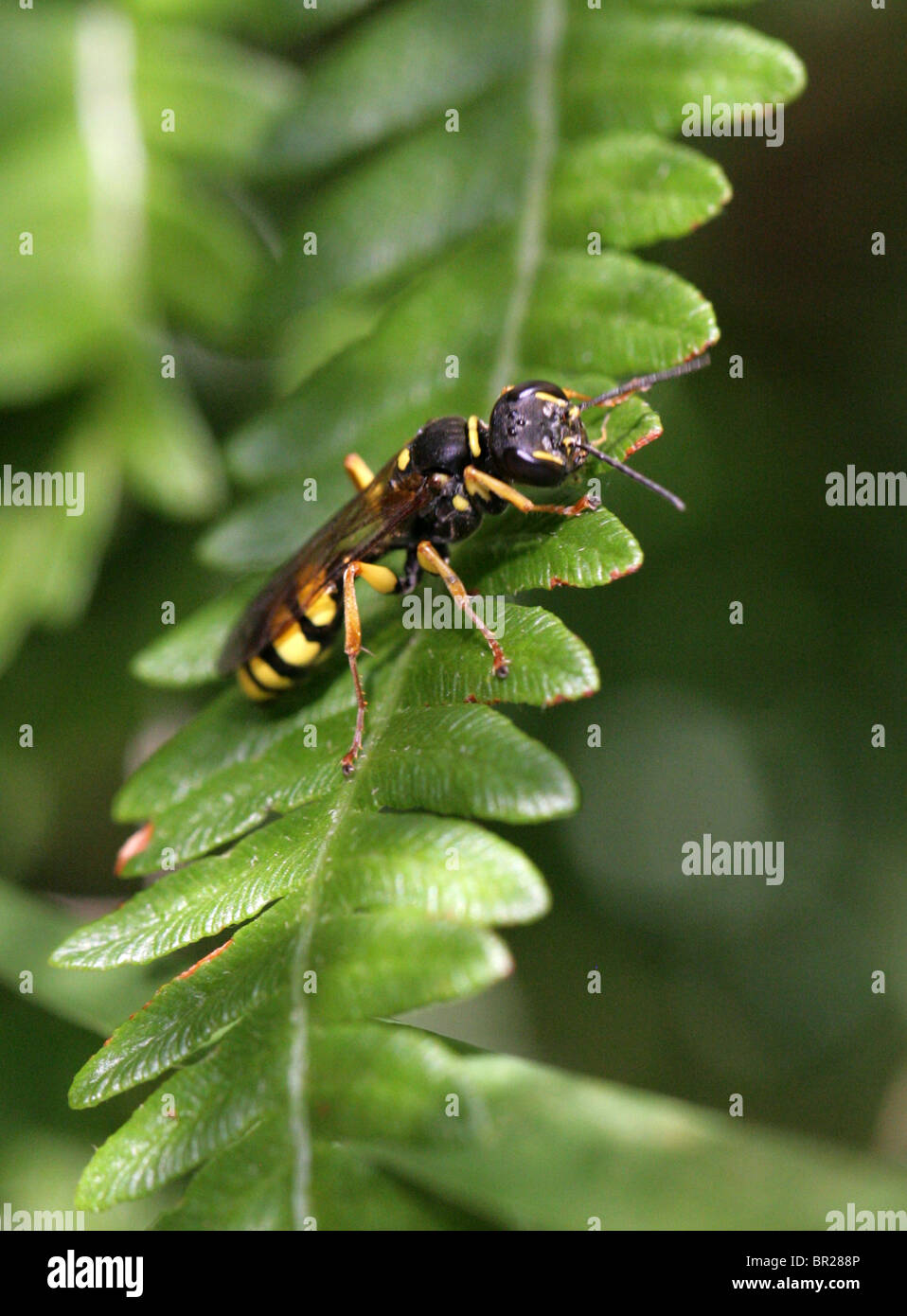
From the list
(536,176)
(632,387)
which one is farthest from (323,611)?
(536,176)

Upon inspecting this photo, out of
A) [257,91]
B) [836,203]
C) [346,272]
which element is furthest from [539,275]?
[836,203]

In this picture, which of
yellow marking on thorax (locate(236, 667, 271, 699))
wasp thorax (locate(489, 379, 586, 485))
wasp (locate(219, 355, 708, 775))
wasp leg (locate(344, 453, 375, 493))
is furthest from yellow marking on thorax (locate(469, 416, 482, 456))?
yellow marking on thorax (locate(236, 667, 271, 699))

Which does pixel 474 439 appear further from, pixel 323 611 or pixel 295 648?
pixel 295 648

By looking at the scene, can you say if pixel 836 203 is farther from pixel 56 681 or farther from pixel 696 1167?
pixel 696 1167

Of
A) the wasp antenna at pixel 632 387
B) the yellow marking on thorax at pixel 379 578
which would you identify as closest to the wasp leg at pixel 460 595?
the yellow marking on thorax at pixel 379 578

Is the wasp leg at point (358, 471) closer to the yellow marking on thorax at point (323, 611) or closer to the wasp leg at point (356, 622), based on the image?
the wasp leg at point (356, 622)
